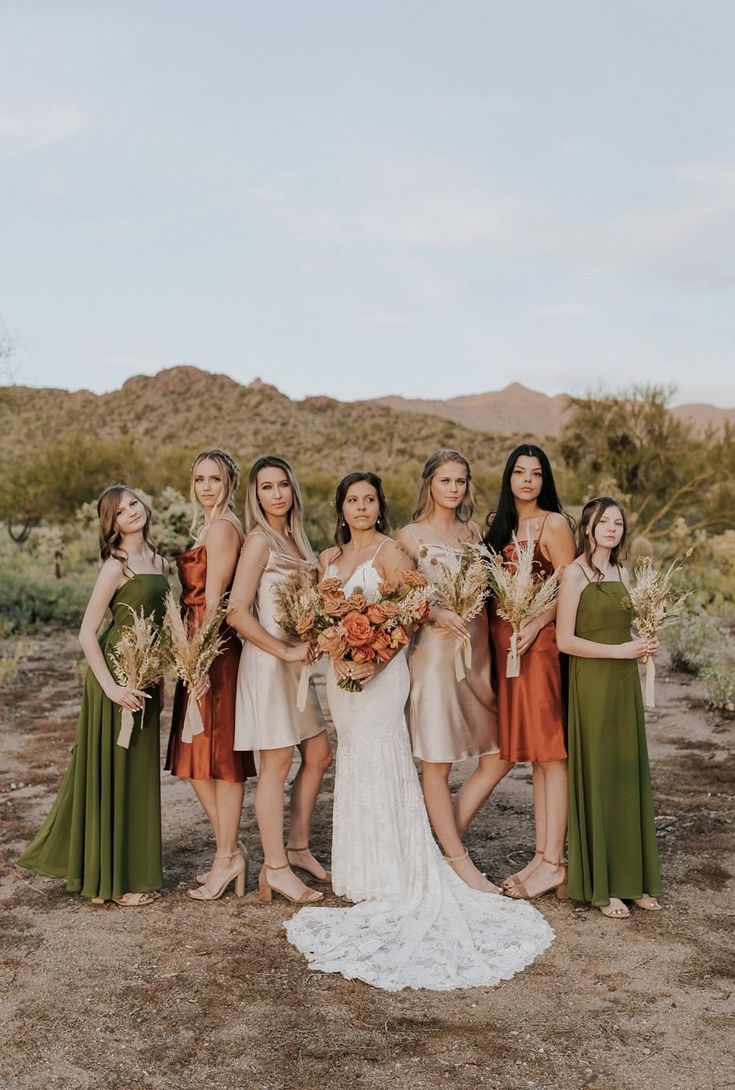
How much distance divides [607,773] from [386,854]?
4.15ft

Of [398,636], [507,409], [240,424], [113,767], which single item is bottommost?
[113,767]

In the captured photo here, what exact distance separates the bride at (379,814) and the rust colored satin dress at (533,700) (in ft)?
1.94

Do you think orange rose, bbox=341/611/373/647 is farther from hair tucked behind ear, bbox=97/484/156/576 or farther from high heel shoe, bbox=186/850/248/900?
high heel shoe, bbox=186/850/248/900

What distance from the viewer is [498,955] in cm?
502

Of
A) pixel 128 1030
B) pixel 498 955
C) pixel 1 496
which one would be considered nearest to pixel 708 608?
pixel 498 955

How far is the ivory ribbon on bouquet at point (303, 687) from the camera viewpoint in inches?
219

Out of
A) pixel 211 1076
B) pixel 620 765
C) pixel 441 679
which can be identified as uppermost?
pixel 441 679

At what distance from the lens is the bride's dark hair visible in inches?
218

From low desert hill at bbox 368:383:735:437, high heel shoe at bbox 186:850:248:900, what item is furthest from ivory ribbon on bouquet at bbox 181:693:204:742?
low desert hill at bbox 368:383:735:437

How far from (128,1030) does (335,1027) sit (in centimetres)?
88

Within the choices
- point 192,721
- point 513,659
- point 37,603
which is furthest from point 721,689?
point 37,603

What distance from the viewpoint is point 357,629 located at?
5.12 meters

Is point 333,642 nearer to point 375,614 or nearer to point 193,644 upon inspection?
point 375,614

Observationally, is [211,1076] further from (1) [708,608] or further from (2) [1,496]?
(2) [1,496]
